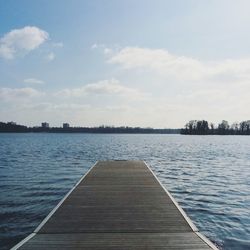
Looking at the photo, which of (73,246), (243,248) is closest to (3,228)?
(73,246)

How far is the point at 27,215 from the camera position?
15.8m

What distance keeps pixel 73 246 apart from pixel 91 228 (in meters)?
1.54

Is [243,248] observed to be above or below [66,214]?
below

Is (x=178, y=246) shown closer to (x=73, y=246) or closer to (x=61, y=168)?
(x=73, y=246)

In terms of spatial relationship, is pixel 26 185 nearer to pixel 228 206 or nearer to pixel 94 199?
pixel 94 199

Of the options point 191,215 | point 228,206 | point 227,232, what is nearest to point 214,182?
point 228,206

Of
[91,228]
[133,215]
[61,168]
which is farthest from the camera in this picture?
[61,168]

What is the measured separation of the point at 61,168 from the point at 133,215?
77.3ft

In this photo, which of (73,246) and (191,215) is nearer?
(73,246)

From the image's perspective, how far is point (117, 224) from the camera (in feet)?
33.8

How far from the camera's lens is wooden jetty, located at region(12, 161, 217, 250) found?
8539 millimetres

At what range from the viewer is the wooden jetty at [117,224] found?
8539 mm

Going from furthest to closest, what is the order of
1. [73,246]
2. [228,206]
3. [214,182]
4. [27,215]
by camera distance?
[214,182] → [228,206] → [27,215] → [73,246]

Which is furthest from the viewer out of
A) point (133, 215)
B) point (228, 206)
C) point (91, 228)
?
point (228, 206)
